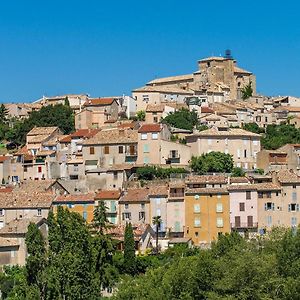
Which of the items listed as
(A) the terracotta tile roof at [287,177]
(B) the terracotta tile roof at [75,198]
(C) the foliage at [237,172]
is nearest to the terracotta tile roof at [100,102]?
(C) the foliage at [237,172]

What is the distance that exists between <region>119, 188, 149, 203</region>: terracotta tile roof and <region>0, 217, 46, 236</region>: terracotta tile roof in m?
5.53

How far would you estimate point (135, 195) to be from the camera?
66250 mm

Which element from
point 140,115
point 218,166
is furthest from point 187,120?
point 218,166

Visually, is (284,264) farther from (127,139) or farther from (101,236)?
(127,139)

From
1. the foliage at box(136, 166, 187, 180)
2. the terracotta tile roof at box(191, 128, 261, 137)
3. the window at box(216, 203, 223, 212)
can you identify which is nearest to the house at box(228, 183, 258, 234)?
the window at box(216, 203, 223, 212)

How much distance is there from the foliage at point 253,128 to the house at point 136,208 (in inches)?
796

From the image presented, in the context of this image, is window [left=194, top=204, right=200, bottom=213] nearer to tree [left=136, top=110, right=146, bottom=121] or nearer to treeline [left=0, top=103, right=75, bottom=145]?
tree [left=136, top=110, right=146, bottom=121]

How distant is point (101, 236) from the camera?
54.9 metres

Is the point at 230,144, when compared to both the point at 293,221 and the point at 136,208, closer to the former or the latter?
the point at 293,221

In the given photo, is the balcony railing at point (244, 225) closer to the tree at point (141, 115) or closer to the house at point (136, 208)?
the house at point (136, 208)

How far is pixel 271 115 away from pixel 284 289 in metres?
48.3

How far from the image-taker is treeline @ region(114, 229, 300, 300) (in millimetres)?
44969

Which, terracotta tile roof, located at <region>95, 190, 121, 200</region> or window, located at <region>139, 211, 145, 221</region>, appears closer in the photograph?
window, located at <region>139, 211, 145, 221</region>

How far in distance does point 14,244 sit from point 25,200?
676cm
